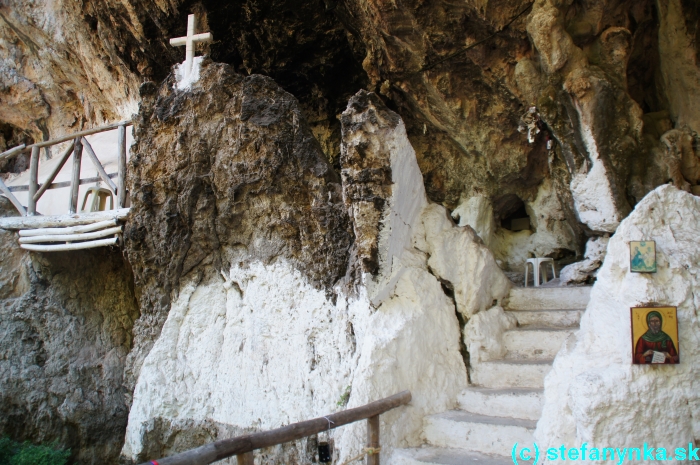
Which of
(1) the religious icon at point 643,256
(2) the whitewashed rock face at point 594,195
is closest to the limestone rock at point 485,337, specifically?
(1) the religious icon at point 643,256

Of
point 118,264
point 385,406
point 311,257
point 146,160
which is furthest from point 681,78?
point 118,264

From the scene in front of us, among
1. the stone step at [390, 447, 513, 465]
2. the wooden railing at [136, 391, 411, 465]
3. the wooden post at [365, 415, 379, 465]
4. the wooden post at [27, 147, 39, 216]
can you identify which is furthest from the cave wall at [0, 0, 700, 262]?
the wooden post at [365, 415, 379, 465]

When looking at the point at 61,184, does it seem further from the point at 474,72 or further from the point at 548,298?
the point at 548,298

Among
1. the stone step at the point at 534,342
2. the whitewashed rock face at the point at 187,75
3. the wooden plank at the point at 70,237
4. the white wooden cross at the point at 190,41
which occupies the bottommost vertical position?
the stone step at the point at 534,342

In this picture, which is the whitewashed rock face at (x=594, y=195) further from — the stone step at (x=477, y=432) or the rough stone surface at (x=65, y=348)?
the rough stone surface at (x=65, y=348)

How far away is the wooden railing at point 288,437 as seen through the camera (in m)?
2.86

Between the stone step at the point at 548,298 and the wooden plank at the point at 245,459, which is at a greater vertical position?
the stone step at the point at 548,298

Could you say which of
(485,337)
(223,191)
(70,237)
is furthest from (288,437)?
(70,237)

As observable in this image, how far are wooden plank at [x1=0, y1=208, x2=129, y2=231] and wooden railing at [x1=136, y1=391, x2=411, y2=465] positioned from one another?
4.26 meters

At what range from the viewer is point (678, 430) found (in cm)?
326

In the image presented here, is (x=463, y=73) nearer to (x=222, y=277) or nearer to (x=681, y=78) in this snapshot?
(x=681, y=78)

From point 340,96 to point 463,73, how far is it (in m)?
2.29

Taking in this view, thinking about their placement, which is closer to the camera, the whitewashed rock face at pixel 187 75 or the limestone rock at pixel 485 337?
the limestone rock at pixel 485 337

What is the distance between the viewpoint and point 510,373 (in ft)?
15.2
